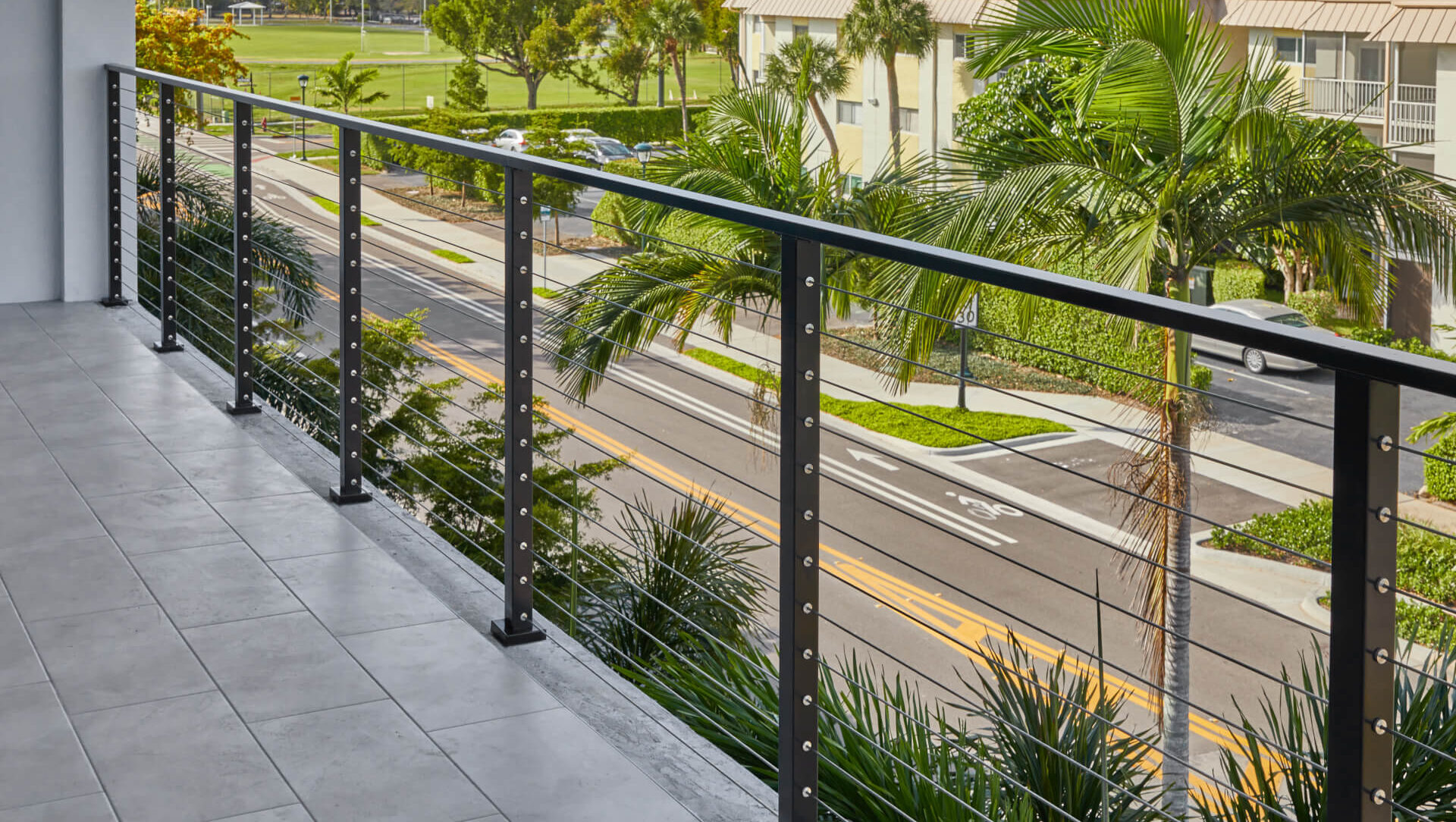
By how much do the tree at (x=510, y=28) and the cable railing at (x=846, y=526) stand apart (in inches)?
1161

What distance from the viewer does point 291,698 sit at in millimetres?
2746

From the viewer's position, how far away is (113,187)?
20.6 feet

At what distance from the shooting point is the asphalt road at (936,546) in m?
18.0

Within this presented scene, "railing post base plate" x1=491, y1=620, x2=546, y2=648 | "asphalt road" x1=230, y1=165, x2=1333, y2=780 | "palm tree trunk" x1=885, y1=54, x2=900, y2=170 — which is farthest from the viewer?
"palm tree trunk" x1=885, y1=54, x2=900, y2=170

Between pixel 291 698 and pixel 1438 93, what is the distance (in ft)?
110

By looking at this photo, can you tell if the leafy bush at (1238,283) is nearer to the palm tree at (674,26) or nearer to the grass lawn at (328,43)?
the palm tree at (674,26)

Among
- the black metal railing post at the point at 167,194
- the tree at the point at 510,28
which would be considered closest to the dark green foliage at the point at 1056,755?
the black metal railing post at the point at 167,194

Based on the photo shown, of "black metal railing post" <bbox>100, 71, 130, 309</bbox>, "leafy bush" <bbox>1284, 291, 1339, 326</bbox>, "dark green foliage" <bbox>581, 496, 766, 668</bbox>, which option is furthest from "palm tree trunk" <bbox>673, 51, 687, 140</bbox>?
"dark green foliage" <bbox>581, 496, 766, 668</bbox>

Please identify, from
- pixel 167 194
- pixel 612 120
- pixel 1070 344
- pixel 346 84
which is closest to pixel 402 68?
pixel 346 84

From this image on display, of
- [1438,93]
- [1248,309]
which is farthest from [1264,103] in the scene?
[1438,93]

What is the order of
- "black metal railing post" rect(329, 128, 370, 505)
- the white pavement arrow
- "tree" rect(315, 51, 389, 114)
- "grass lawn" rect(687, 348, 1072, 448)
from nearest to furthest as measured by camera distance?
"black metal railing post" rect(329, 128, 370, 505)
"grass lawn" rect(687, 348, 1072, 448)
the white pavement arrow
"tree" rect(315, 51, 389, 114)

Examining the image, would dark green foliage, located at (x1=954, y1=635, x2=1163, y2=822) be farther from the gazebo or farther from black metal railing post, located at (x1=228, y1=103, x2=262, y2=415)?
the gazebo

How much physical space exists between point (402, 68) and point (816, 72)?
56.0 feet

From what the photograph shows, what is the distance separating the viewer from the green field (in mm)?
49781
